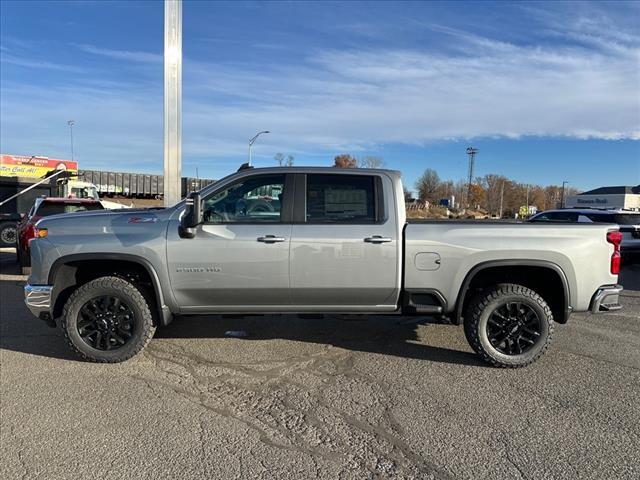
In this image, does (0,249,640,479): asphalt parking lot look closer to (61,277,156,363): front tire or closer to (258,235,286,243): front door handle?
(61,277,156,363): front tire

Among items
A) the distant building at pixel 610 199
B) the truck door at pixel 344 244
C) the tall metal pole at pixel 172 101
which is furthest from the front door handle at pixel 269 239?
the distant building at pixel 610 199

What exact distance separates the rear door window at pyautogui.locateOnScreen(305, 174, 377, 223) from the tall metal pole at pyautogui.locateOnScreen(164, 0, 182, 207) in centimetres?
565

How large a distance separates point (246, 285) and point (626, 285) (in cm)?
902

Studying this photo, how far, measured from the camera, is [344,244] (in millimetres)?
4617

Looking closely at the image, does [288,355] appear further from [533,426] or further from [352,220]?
[533,426]

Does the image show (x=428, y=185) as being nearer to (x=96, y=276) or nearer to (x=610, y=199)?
(x=610, y=199)

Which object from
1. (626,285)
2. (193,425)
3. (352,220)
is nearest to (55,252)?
(193,425)

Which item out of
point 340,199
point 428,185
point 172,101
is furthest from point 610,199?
point 340,199

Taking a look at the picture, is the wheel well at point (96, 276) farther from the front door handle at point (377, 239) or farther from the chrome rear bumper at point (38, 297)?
the front door handle at point (377, 239)

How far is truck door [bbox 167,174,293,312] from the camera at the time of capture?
4613 millimetres

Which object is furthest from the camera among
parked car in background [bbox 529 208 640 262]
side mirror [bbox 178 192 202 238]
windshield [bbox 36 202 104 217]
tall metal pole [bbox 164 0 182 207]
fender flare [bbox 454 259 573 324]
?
parked car in background [bbox 529 208 640 262]

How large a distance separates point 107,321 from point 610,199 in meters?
104

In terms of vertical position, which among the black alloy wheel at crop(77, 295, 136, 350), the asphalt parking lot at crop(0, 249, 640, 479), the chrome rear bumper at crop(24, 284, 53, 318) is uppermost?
the chrome rear bumper at crop(24, 284, 53, 318)

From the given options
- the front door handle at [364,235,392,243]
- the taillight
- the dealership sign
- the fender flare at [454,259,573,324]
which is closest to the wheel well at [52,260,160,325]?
the front door handle at [364,235,392,243]
